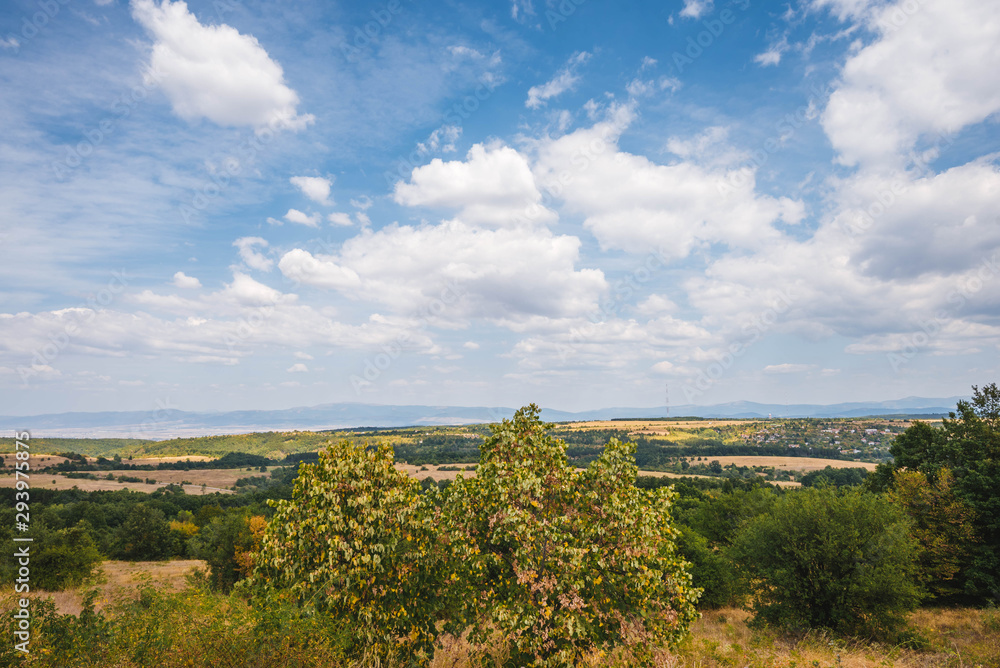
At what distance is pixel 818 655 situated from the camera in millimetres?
16844

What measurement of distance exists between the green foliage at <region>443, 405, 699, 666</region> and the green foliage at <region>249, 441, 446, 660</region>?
1295mm

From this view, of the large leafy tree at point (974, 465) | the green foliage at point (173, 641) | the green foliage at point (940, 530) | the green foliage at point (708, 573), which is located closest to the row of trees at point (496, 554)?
the green foliage at point (173, 641)

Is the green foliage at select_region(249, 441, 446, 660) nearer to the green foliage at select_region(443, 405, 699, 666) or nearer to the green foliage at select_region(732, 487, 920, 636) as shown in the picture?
the green foliage at select_region(443, 405, 699, 666)

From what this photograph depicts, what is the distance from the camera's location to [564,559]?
12.7 m

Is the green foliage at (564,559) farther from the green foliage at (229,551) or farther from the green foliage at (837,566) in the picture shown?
the green foliage at (229,551)

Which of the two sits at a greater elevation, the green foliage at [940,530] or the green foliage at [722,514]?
the green foliage at [940,530]

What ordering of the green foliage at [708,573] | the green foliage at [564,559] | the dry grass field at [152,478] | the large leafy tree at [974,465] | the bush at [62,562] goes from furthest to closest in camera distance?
1. the dry grass field at [152,478]
2. the green foliage at [708,573]
3. the bush at [62,562]
4. the large leafy tree at [974,465]
5. the green foliage at [564,559]

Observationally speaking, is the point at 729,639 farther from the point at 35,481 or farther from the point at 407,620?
the point at 35,481

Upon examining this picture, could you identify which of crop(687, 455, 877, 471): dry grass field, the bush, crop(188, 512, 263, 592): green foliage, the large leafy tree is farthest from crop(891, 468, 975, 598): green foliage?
crop(687, 455, 877, 471): dry grass field

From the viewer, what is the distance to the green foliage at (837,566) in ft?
88.1

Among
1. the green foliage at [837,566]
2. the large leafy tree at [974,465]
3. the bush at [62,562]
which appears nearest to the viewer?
the green foliage at [837,566]

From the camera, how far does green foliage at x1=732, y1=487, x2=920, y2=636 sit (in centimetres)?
Result: 2684

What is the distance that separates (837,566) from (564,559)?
25349 mm

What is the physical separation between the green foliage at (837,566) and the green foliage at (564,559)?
20.3 meters
